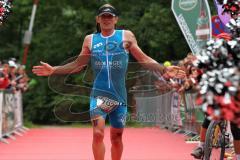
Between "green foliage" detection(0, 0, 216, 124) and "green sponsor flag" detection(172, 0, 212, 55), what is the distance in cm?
1646

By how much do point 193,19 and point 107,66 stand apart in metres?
6.35

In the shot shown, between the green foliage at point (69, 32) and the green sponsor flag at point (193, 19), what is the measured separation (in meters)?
16.5

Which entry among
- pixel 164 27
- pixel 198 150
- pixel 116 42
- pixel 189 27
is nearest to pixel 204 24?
pixel 189 27

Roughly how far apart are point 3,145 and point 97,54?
888cm

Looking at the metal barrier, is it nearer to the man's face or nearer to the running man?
the running man

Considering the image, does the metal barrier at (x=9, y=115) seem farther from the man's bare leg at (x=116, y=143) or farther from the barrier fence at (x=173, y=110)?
the man's bare leg at (x=116, y=143)

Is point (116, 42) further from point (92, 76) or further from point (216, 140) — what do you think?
point (216, 140)

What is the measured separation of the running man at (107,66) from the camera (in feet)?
30.9

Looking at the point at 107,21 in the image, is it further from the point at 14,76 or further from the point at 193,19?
the point at 14,76

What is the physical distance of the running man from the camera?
30.9 feet

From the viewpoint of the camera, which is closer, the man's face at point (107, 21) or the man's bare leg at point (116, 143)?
the man's face at point (107, 21)

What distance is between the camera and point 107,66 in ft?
31.2

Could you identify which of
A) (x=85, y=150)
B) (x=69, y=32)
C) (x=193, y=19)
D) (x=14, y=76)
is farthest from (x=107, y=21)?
(x=69, y=32)

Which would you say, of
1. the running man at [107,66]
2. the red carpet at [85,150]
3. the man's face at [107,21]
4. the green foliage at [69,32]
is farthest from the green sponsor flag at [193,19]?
the green foliage at [69,32]
